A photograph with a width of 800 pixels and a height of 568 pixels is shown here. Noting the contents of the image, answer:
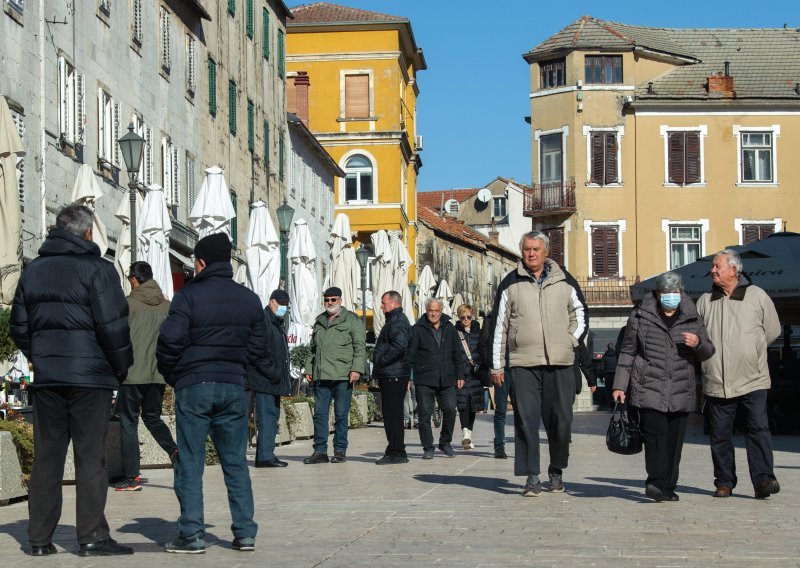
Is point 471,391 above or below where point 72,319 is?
below

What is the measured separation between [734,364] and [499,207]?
94704 mm

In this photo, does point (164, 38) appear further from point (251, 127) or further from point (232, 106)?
point (251, 127)

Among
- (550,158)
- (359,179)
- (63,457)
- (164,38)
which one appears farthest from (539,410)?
(359,179)

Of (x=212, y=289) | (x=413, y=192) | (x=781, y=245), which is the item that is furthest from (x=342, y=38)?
(x=212, y=289)

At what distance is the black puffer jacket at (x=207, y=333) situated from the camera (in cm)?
898

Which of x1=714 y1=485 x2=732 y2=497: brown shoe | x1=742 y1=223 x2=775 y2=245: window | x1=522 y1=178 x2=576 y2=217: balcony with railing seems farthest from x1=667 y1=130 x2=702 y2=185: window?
x1=714 y1=485 x2=732 y2=497: brown shoe

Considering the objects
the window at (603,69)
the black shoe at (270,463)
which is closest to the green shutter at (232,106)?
the window at (603,69)

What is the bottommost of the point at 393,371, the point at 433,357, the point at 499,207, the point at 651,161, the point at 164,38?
the point at 393,371

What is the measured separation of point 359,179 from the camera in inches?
2638

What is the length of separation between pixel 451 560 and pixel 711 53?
185ft

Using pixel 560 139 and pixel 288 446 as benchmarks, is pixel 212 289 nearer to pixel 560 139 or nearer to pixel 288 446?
pixel 288 446

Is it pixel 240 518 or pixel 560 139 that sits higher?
pixel 560 139

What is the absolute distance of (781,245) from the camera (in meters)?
23.1

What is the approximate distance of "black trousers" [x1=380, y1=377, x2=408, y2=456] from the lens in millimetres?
16906
